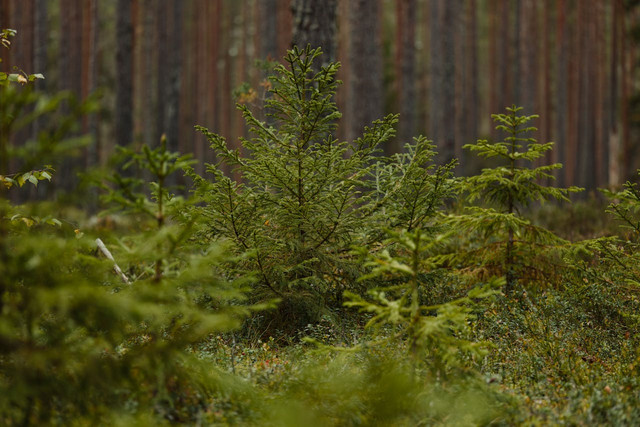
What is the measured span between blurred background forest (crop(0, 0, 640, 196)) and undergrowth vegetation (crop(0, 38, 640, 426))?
598 centimetres

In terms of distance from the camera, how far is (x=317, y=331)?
453cm

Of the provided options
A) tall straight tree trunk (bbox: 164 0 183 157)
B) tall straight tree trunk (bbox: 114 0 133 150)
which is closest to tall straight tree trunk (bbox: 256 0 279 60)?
tall straight tree trunk (bbox: 164 0 183 157)

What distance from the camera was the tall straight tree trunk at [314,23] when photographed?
7.00m

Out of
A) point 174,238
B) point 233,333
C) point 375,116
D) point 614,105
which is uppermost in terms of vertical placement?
point 614,105

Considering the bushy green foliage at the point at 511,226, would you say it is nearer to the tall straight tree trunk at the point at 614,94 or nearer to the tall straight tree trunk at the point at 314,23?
the tall straight tree trunk at the point at 314,23

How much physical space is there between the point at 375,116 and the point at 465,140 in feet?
67.0

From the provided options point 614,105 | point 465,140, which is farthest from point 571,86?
point 465,140

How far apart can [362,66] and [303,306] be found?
7224 mm

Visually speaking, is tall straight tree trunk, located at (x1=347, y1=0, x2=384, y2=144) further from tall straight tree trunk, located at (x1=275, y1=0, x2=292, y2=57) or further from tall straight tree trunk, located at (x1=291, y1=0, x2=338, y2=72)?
tall straight tree trunk, located at (x1=275, y1=0, x2=292, y2=57)

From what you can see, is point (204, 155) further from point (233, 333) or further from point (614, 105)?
point (233, 333)

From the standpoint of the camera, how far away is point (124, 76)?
47.2 feet

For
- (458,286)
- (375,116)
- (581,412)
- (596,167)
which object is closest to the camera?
(581,412)

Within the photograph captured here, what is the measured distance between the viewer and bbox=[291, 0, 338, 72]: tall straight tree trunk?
7.00 metres

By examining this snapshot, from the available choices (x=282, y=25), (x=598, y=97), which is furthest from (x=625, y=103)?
(x=282, y=25)
